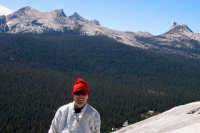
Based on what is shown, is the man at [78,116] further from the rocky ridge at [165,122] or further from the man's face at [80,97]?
the rocky ridge at [165,122]

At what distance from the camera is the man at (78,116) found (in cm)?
955

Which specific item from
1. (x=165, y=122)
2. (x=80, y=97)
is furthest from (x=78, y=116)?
(x=165, y=122)

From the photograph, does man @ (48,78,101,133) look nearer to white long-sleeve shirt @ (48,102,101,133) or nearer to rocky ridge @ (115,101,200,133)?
white long-sleeve shirt @ (48,102,101,133)

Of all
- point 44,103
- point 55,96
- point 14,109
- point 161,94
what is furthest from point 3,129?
point 161,94

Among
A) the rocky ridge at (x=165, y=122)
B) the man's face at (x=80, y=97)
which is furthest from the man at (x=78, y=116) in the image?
the rocky ridge at (x=165, y=122)

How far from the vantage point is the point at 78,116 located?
9586 mm

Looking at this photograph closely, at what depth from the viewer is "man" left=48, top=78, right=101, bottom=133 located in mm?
9555

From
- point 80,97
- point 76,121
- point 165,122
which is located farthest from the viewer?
point 165,122

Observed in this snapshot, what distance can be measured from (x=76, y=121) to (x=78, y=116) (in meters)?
0.21

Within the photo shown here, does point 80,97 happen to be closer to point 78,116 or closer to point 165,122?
point 78,116

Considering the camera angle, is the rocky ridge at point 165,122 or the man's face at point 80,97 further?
the rocky ridge at point 165,122

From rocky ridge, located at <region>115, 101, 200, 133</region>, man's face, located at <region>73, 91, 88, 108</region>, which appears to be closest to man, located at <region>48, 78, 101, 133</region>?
man's face, located at <region>73, 91, 88, 108</region>

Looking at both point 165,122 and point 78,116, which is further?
point 165,122

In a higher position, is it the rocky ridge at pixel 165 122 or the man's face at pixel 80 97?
the man's face at pixel 80 97
